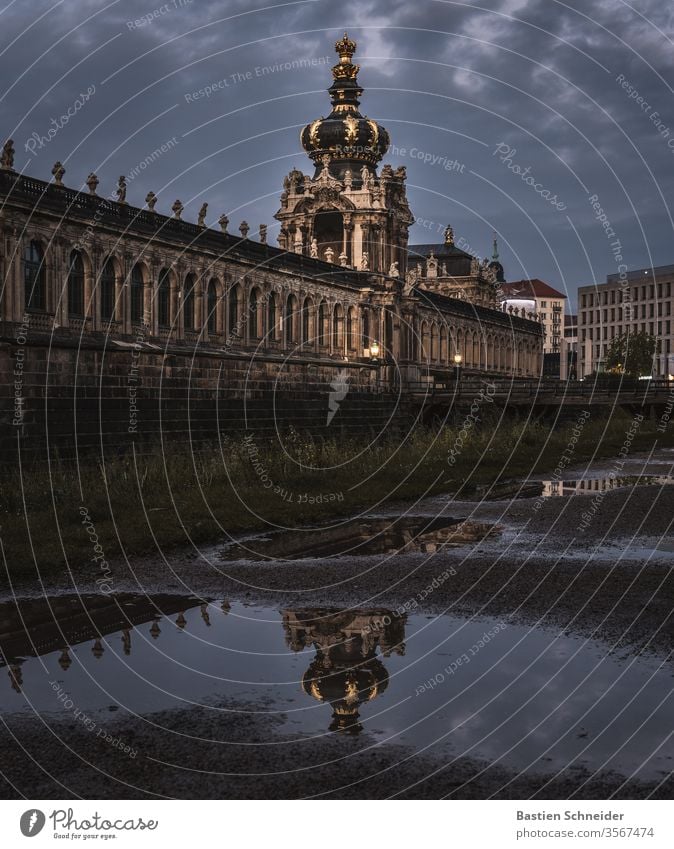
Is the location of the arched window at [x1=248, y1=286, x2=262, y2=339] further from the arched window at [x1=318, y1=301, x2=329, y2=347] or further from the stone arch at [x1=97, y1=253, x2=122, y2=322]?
the stone arch at [x1=97, y1=253, x2=122, y2=322]

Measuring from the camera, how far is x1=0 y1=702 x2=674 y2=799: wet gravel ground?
7984 millimetres

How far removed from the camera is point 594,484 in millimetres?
31531

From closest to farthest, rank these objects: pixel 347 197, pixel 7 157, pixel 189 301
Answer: pixel 7 157 < pixel 189 301 < pixel 347 197

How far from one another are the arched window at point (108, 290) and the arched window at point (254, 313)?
50.1 ft

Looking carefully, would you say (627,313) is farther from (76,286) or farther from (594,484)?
(594,484)

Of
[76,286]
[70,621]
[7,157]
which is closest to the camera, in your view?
[70,621]

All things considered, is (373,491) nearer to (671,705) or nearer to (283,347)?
(671,705)

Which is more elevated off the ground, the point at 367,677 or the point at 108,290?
the point at 108,290

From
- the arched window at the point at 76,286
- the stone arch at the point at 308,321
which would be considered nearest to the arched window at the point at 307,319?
the stone arch at the point at 308,321

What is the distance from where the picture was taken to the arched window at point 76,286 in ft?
156

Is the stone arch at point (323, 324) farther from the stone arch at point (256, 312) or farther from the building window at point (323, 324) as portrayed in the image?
the stone arch at point (256, 312)

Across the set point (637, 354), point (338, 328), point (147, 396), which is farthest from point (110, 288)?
point (637, 354)

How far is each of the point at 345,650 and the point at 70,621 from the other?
3.68 meters

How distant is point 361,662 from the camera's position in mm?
11484
